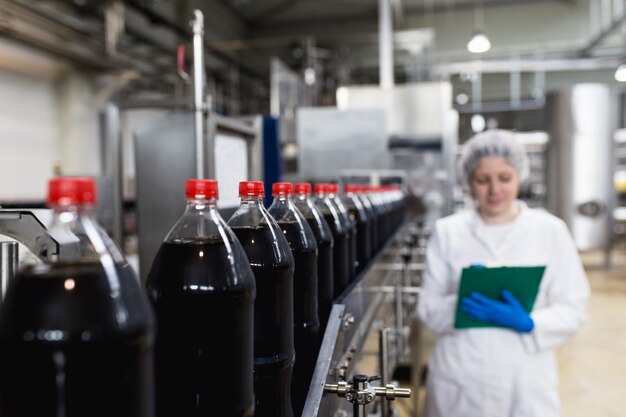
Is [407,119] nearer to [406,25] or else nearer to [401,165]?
[401,165]

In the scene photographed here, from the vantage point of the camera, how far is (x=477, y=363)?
183cm

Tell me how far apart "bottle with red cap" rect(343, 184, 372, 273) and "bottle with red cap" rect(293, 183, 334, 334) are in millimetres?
376

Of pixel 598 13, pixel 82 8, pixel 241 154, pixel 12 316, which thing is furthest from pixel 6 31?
pixel 598 13

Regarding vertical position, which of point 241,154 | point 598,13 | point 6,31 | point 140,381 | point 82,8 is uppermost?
point 598,13

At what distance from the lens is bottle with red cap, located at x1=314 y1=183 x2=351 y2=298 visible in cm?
121

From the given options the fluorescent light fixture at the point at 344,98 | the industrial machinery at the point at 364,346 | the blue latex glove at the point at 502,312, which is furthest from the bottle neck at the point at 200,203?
the fluorescent light fixture at the point at 344,98

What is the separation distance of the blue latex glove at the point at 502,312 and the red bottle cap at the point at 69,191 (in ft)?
5.05

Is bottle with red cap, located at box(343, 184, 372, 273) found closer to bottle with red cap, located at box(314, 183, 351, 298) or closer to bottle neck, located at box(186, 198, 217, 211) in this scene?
bottle with red cap, located at box(314, 183, 351, 298)

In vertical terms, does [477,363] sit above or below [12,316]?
below

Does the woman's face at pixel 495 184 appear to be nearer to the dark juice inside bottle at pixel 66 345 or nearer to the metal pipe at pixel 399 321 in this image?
the metal pipe at pixel 399 321

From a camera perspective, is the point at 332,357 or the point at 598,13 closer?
the point at 332,357

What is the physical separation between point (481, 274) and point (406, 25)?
35.0 feet

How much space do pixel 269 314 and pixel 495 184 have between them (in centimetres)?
134

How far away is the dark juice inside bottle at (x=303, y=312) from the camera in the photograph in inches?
36.0
